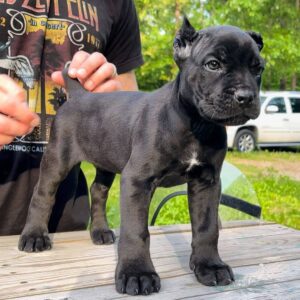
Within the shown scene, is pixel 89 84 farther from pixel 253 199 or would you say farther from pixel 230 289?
pixel 253 199

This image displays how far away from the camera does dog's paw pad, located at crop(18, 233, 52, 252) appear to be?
2.12 m

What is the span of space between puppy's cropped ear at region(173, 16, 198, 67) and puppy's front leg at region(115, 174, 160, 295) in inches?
17.4

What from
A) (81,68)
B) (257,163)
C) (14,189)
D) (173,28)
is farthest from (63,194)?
(173,28)

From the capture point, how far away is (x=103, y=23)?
9.07 feet

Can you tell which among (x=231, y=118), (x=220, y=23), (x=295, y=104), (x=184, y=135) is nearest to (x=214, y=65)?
(x=231, y=118)

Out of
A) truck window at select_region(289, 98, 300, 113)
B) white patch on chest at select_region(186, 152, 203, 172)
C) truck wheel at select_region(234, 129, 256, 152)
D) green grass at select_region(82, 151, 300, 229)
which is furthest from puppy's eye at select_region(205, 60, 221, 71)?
truck window at select_region(289, 98, 300, 113)

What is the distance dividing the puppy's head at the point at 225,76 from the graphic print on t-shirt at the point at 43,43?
123 centimetres

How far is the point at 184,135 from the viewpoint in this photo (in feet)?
5.48

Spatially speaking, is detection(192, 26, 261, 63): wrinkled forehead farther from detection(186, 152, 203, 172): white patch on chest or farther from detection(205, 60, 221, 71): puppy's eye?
detection(186, 152, 203, 172): white patch on chest

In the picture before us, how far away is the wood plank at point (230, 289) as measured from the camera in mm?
1662

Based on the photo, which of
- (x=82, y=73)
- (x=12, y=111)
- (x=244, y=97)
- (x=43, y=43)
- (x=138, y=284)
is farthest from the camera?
(x=43, y=43)

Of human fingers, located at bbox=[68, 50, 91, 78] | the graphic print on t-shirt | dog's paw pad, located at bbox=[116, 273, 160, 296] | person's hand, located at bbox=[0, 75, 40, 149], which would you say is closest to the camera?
dog's paw pad, located at bbox=[116, 273, 160, 296]

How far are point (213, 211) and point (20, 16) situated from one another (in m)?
1.44

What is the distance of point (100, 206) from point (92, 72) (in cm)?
63
